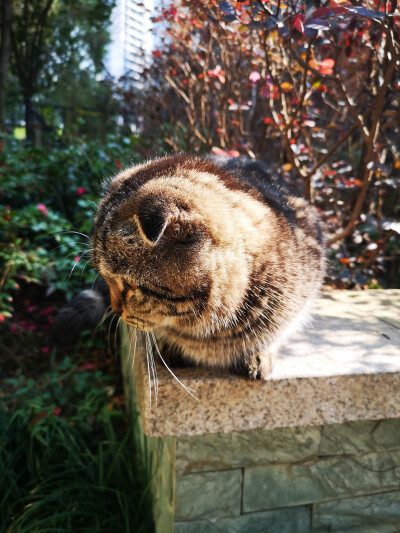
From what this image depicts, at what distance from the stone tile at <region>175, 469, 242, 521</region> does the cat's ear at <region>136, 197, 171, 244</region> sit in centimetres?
98

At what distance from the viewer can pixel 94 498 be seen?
2023mm

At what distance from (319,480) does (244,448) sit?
1.15 ft

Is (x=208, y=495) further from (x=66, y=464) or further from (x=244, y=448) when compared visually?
(x=66, y=464)

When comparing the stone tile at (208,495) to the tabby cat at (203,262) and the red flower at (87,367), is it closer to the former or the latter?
A: the tabby cat at (203,262)

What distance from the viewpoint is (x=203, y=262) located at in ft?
3.67

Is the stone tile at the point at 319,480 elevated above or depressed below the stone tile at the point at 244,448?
below

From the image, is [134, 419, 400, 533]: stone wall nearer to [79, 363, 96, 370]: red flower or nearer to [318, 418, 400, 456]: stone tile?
[318, 418, 400, 456]: stone tile

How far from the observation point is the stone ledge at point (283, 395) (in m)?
1.36

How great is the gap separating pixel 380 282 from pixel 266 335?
2.01 meters

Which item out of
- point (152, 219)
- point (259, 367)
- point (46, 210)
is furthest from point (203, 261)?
point (46, 210)

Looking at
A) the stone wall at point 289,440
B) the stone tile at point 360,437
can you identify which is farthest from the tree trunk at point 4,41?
the stone tile at point 360,437

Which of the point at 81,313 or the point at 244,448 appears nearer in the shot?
the point at 244,448

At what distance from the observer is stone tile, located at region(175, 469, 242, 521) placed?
1549mm

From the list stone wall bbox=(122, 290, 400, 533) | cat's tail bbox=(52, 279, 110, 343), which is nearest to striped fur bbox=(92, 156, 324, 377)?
stone wall bbox=(122, 290, 400, 533)
